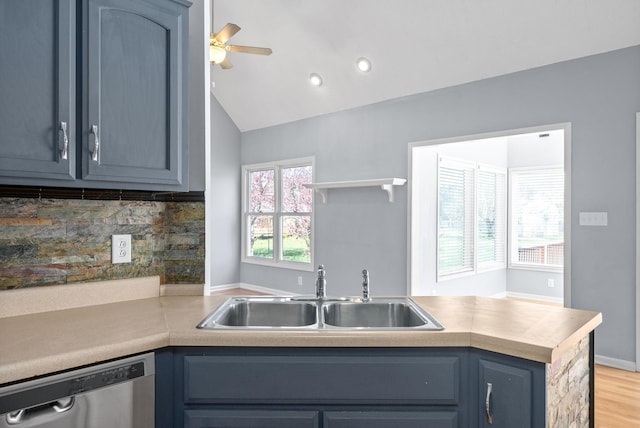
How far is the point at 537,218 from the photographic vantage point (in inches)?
266

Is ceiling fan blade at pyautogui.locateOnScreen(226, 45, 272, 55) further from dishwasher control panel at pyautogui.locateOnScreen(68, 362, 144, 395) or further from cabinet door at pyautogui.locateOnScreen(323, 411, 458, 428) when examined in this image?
cabinet door at pyautogui.locateOnScreen(323, 411, 458, 428)

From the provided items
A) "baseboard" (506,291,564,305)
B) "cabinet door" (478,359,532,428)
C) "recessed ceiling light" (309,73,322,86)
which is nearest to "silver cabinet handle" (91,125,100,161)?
"cabinet door" (478,359,532,428)

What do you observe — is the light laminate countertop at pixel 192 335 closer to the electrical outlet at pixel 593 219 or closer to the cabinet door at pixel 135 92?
the cabinet door at pixel 135 92

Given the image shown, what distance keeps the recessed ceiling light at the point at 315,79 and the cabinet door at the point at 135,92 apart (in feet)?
12.4

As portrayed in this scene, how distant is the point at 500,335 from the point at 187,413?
1.06m

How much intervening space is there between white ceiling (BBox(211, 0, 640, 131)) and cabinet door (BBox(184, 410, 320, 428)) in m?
Result: 3.66

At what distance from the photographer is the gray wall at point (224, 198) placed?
7.16 metres

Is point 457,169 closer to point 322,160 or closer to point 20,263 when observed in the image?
point 322,160

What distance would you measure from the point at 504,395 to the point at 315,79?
479 centimetres

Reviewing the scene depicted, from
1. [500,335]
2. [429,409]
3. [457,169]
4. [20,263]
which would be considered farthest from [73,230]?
[457,169]

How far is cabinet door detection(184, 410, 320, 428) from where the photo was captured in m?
1.51

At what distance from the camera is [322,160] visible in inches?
243

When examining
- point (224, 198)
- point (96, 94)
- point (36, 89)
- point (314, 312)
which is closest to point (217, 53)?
point (96, 94)

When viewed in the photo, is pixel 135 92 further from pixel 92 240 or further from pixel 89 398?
pixel 89 398
